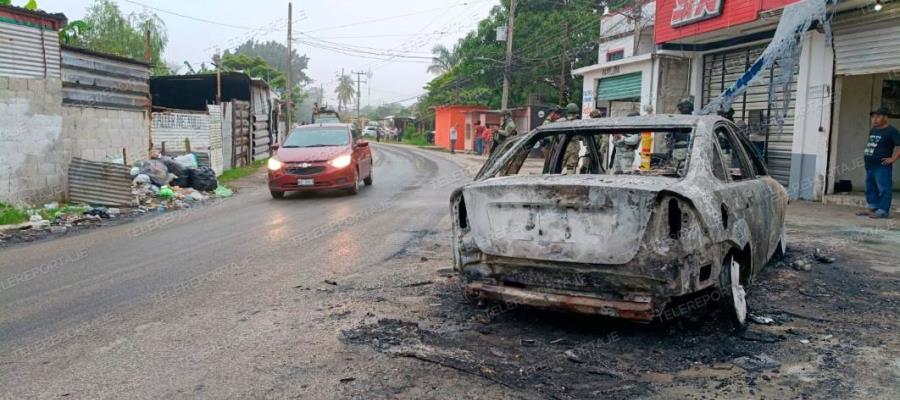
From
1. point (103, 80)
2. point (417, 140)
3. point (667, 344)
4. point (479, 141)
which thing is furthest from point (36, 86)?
point (417, 140)

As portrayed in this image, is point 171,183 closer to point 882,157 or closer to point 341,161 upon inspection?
point 341,161

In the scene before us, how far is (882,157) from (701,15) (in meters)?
6.16

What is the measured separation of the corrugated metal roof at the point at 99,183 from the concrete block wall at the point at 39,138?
0.23 m

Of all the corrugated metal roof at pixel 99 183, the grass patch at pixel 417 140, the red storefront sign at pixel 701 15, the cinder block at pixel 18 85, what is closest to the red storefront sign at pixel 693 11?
the red storefront sign at pixel 701 15

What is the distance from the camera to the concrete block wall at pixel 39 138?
446 inches

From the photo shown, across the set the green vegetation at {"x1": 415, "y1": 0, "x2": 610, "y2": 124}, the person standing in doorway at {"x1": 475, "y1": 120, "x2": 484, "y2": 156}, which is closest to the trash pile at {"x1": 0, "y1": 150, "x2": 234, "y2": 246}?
the person standing in doorway at {"x1": 475, "y1": 120, "x2": 484, "y2": 156}

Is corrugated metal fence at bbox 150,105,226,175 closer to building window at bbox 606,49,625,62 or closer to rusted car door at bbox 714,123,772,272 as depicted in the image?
rusted car door at bbox 714,123,772,272

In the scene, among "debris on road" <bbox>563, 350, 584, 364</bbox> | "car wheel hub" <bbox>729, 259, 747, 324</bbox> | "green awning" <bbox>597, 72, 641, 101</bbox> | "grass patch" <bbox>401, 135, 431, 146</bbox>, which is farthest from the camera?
"grass patch" <bbox>401, 135, 431, 146</bbox>

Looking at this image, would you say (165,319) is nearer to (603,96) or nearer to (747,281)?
(747,281)

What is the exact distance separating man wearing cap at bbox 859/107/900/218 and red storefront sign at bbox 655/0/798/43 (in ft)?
10.8

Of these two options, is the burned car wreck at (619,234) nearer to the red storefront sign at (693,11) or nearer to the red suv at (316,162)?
the red suv at (316,162)

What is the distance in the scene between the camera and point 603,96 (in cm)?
2167

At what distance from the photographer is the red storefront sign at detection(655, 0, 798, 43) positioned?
509 inches

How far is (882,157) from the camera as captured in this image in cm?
966
